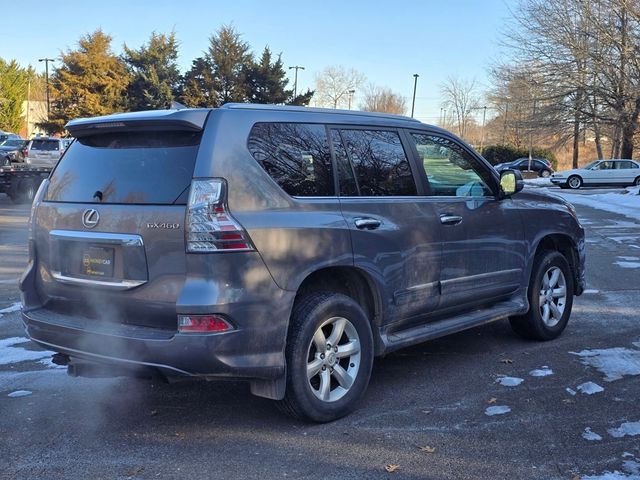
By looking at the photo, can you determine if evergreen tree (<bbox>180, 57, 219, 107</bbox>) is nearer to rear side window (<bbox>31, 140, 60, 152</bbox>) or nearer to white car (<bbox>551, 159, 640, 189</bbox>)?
rear side window (<bbox>31, 140, 60, 152</bbox>)

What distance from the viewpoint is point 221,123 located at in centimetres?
357

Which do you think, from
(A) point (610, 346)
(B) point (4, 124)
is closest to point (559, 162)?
(B) point (4, 124)

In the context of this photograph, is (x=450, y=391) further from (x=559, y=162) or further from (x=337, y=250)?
(x=559, y=162)

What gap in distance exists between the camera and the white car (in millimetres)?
34531

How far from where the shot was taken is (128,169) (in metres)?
3.74

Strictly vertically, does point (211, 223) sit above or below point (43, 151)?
below

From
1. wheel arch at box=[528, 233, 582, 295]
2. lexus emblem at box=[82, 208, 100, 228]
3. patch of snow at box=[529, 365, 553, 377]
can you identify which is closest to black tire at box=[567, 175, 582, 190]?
wheel arch at box=[528, 233, 582, 295]

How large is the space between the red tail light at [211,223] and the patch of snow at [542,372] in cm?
264

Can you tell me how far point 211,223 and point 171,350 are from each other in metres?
0.70

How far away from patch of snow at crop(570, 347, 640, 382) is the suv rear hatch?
3350 millimetres

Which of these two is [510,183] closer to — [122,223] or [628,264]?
[122,223]

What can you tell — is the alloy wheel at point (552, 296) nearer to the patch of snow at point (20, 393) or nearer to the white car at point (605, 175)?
the patch of snow at point (20, 393)

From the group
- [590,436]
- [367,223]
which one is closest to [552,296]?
[590,436]

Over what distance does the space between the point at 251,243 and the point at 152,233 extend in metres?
0.54
